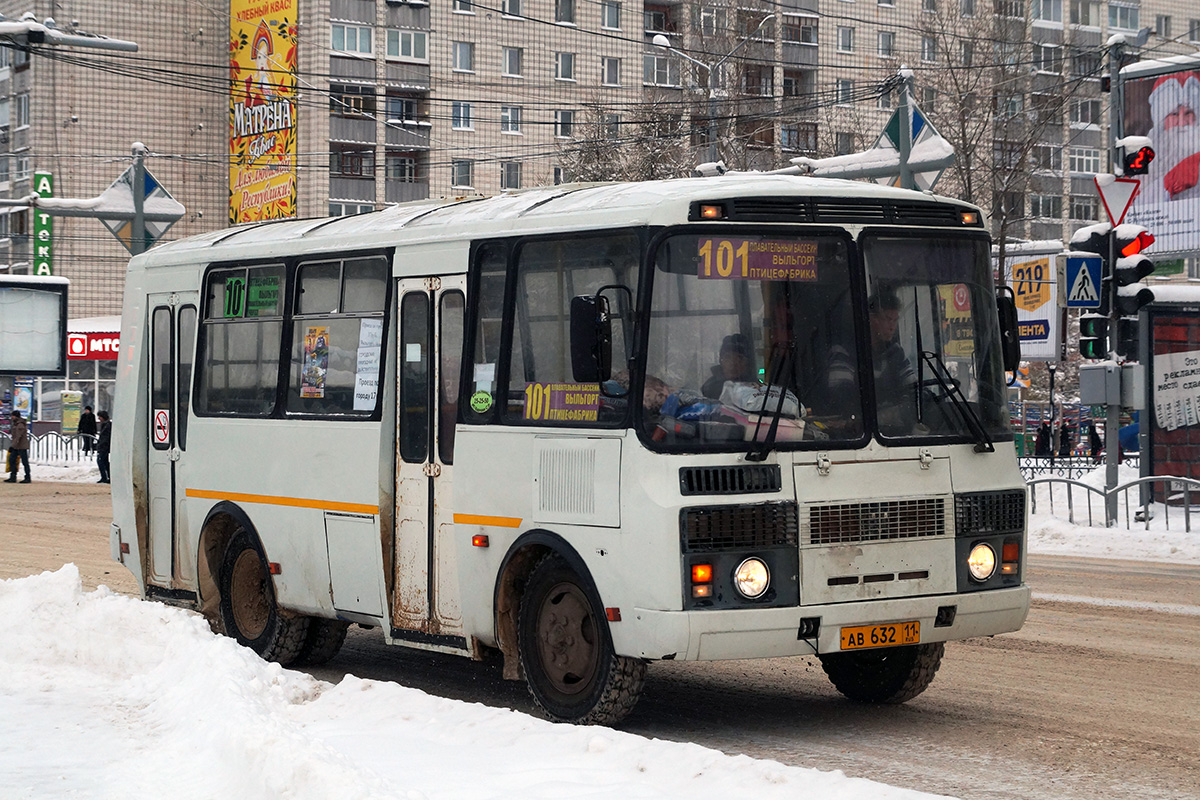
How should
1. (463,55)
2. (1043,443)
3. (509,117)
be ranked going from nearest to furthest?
1. (1043,443)
2. (463,55)
3. (509,117)

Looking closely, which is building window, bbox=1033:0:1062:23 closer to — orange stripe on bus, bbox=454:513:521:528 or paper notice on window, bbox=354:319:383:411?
paper notice on window, bbox=354:319:383:411

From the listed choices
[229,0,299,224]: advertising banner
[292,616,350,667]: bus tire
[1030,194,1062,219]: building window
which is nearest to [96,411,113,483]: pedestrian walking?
[229,0,299,224]: advertising banner

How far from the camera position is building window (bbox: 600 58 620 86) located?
2758 inches

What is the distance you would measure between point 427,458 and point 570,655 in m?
1.69

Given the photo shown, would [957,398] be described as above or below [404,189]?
below

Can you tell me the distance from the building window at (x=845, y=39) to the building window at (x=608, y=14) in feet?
31.8

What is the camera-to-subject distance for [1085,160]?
8519 centimetres

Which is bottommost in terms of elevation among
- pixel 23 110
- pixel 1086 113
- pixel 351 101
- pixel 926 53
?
pixel 23 110

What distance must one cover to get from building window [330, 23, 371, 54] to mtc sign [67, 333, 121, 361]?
14908 mm

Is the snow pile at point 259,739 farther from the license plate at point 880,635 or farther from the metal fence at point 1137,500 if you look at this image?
the metal fence at point 1137,500

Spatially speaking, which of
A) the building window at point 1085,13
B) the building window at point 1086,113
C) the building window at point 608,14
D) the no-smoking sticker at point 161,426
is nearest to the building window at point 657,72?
the building window at point 608,14

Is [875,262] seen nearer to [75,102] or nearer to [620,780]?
[620,780]

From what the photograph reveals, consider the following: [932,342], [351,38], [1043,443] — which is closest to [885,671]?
[932,342]

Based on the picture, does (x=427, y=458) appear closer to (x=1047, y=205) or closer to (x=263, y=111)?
(x=263, y=111)
